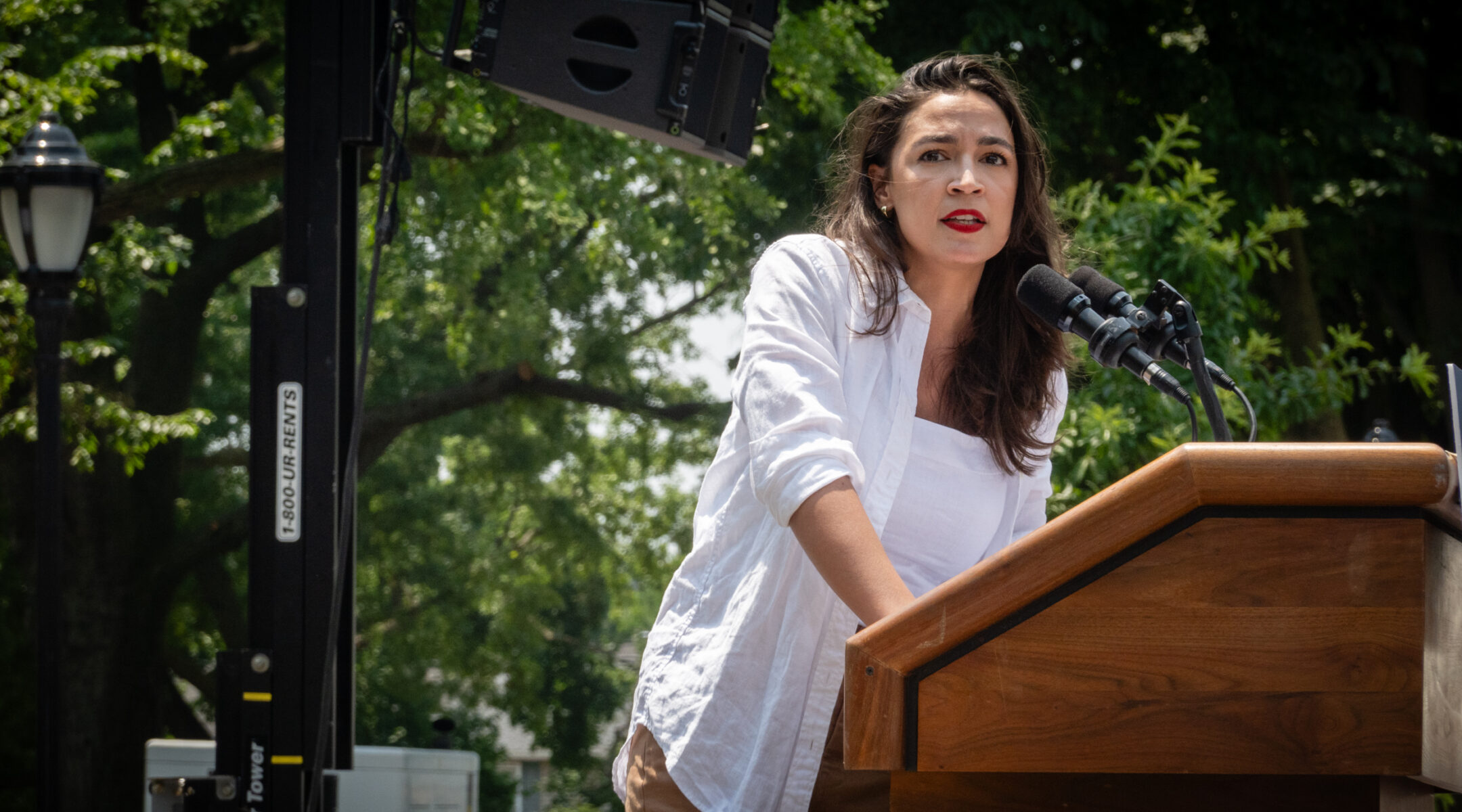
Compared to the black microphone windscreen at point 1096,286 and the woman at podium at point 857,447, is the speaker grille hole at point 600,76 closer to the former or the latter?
the woman at podium at point 857,447

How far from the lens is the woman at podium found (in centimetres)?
166

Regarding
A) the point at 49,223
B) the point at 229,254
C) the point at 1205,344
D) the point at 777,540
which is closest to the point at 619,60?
the point at 777,540

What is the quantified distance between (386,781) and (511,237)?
20.4 ft

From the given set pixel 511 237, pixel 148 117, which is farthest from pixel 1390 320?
pixel 148 117

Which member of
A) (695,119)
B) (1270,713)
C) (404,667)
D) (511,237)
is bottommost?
(404,667)

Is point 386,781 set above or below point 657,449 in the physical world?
below

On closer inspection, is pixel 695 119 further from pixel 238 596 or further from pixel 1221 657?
pixel 238 596

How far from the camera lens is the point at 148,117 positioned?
12430 millimetres

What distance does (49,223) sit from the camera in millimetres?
5645

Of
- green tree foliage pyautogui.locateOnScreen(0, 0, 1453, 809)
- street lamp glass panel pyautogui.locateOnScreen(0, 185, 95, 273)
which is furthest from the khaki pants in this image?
street lamp glass panel pyautogui.locateOnScreen(0, 185, 95, 273)

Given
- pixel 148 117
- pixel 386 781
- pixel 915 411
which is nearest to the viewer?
pixel 915 411

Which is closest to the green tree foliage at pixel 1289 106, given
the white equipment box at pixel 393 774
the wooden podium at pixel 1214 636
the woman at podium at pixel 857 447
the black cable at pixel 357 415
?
the white equipment box at pixel 393 774

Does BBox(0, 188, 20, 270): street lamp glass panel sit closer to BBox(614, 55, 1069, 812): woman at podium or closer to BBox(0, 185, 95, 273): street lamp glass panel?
BBox(0, 185, 95, 273): street lamp glass panel

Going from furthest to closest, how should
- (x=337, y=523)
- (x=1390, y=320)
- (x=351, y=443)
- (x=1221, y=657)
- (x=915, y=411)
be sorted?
(x=1390, y=320) < (x=337, y=523) < (x=351, y=443) < (x=915, y=411) < (x=1221, y=657)
